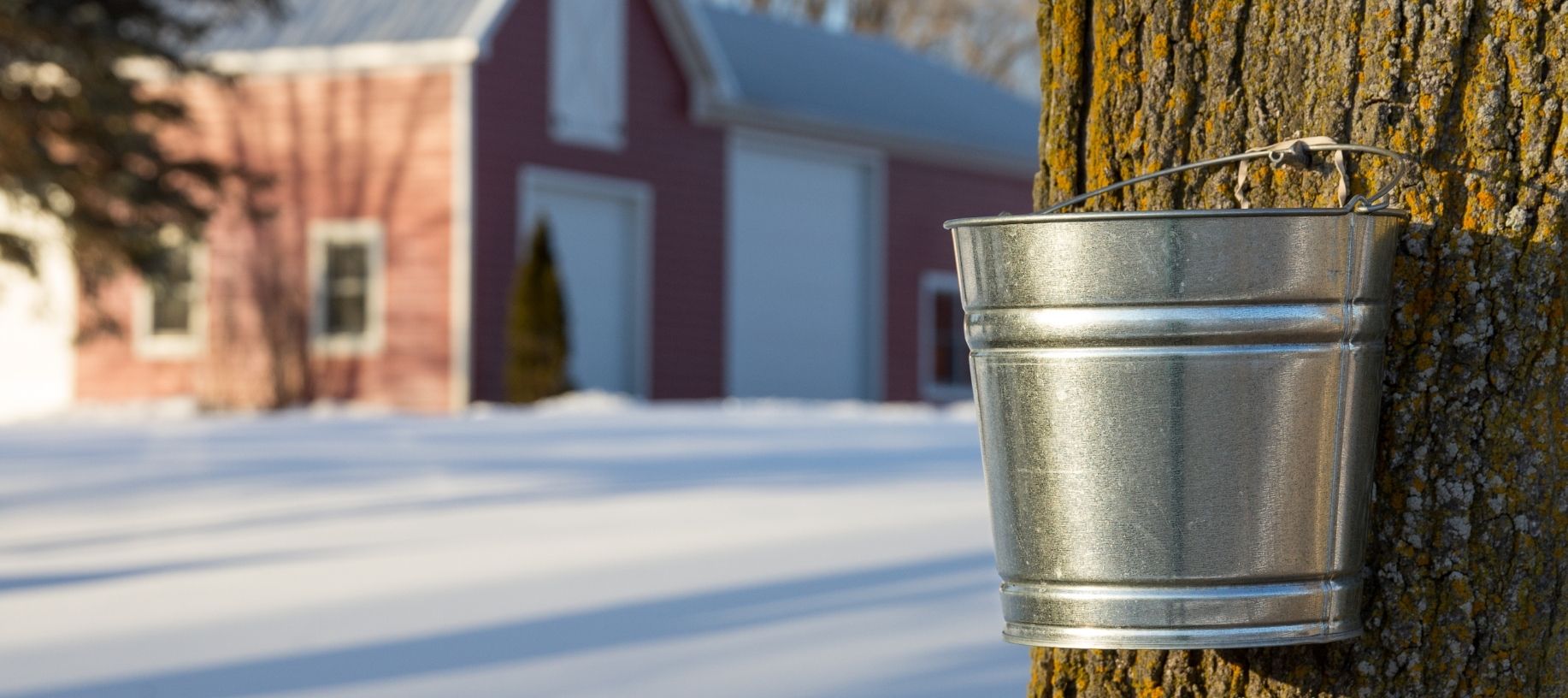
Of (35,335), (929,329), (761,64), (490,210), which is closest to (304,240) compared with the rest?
(490,210)

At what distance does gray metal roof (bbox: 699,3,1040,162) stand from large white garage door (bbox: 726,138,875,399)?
0.52 meters

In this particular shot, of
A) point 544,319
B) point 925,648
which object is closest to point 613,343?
point 544,319

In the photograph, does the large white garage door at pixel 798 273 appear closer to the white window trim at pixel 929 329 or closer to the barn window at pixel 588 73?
the white window trim at pixel 929 329

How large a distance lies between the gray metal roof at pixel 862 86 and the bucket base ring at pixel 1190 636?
1678 cm

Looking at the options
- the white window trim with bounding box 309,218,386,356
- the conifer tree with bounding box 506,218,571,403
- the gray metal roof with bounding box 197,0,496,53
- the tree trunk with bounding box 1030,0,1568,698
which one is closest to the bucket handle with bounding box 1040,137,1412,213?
the tree trunk with bounding box 1030,0,1568,698

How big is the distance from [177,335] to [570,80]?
13.8ft

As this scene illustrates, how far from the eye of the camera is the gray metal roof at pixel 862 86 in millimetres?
20000

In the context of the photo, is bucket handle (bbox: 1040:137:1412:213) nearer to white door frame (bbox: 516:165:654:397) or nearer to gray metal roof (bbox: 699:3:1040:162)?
white door frame (bbox: 516:165:654:397)

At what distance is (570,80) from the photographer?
17.7 meters

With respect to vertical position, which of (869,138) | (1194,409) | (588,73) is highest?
(588,73)

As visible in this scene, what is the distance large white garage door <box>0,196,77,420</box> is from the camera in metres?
18.4

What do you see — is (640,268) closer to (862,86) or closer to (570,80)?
(570,80)

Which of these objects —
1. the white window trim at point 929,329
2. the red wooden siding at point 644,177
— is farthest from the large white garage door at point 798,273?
the white window trim at point 929,329

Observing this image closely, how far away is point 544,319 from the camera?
640 inches
